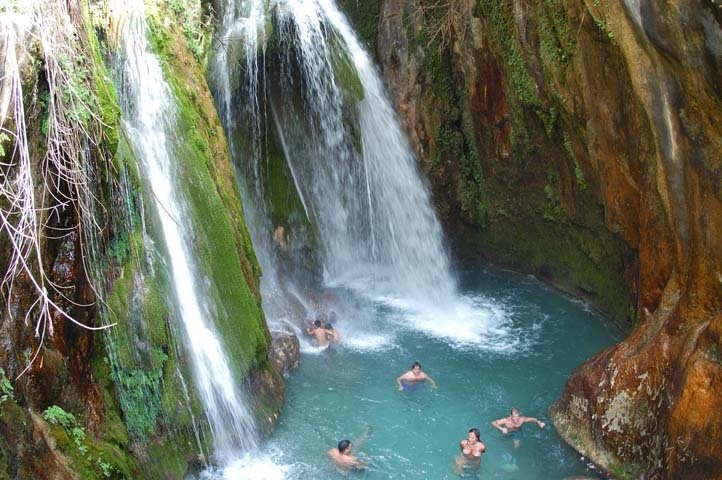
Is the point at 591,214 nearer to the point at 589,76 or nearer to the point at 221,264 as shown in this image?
the point at 589,76

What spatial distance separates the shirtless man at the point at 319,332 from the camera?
1102 cm

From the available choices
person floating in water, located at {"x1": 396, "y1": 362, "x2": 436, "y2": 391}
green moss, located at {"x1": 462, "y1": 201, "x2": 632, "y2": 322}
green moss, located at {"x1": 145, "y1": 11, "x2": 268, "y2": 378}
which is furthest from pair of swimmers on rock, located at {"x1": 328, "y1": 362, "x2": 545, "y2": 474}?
green moss, located at {"x1": 462, "y1": 201, "x2": 632, "y2": 322}

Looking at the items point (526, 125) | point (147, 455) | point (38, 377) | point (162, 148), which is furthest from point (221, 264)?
point (526, 125)

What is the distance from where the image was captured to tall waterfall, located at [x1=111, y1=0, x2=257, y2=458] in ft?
25.2

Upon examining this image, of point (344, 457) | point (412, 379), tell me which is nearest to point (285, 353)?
point (412, 379)

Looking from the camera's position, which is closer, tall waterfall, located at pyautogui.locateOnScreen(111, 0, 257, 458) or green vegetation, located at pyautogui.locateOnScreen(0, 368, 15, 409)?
green vegetation, located at pyautogui.locateOnScreen(0, 368, 15, 409)

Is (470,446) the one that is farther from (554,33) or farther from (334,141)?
(334,141)

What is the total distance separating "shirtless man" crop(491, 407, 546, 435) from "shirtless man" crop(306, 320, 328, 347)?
3127 mm

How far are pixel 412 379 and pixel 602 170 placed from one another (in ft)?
12.8

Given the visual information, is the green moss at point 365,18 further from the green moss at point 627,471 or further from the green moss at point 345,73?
the green moss at point 627,471

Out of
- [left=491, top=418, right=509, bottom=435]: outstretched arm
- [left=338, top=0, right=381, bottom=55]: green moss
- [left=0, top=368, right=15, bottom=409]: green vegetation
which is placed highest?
[left=338, top=0, right=381, bottom=55]: green moss

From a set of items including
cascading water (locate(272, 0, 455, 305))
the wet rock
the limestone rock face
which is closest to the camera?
the limestone rock face

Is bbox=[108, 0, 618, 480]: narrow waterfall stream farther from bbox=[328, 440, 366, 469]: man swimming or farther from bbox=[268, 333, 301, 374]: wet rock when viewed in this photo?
bbox=[268, 333, 301, 374]: wet rock

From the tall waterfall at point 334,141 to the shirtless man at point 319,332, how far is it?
1.71m
